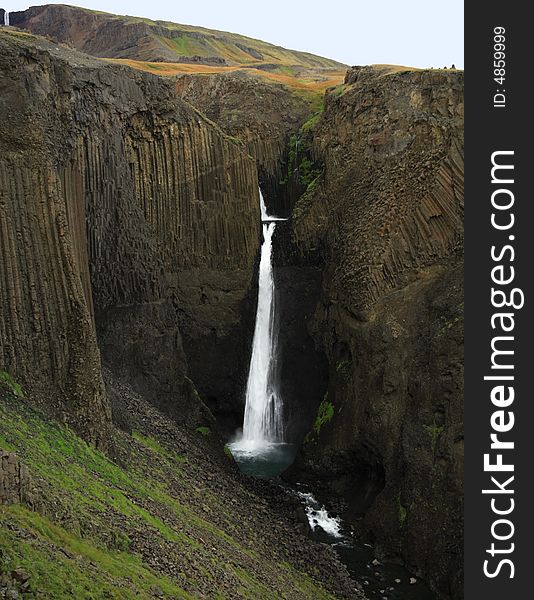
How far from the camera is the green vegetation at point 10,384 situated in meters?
17.5

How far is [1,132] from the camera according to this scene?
18.0 metres

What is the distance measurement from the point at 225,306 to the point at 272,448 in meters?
6.17

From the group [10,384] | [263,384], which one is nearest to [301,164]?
[263,384]

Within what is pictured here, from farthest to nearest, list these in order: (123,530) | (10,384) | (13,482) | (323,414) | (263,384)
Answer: (263,384), (323,414), (10,384), (123,530), (13,482)

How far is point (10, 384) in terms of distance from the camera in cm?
1762

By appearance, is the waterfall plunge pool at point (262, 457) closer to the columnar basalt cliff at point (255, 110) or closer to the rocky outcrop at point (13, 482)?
the columnar basalt cliff at point (255, 110)

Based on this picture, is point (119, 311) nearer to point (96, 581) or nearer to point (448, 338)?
point (448, 338)

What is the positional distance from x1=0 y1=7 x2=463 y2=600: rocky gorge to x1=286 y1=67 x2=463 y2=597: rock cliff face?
8 centimetres

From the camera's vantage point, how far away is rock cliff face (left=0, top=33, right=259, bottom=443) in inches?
720

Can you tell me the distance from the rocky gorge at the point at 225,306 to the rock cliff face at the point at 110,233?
69 mm

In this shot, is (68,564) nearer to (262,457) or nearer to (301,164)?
(262,457)

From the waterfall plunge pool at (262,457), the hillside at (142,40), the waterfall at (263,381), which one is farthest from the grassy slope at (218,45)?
the waterfall plunge pool at (262,457)

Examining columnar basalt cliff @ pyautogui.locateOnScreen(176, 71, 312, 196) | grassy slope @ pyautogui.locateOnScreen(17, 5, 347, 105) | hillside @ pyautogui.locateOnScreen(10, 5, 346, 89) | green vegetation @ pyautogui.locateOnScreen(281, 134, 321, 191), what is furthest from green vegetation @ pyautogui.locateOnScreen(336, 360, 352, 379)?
hillside @ pyautogui.locateOnScreen(10, 5, 346, 89)

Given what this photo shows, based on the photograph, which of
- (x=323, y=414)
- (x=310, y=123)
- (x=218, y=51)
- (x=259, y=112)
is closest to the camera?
(x=323, y=414)
